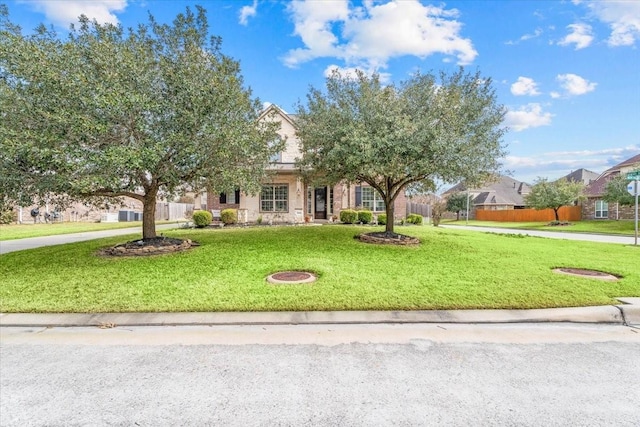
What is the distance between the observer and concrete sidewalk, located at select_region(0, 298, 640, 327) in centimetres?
455

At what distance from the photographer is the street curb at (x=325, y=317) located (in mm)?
4551

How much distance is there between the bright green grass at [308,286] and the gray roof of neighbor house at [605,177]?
26.5 m

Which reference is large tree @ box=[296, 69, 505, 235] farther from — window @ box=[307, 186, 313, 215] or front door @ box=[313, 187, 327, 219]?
front door @ box=[313, 187, 327, 219]

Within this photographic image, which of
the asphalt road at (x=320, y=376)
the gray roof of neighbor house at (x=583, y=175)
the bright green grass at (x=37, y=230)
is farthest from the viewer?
the gray roof of neighbor house at (x=583, y=175)

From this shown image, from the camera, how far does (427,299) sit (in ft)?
17.0

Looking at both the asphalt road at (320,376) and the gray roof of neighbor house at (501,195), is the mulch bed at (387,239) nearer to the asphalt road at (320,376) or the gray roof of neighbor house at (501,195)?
the asphalt road at (320,376)

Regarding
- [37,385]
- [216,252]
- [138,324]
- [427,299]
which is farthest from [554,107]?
[37,385]

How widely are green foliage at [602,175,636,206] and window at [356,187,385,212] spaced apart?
62.3ft

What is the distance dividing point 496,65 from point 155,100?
1101 cm

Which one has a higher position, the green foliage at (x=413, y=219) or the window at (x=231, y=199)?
the window at (x=231, y=199)

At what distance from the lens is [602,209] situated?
31.4 meters

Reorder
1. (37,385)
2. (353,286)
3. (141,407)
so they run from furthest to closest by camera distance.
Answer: (353,286) < (37,385) < (141,407)

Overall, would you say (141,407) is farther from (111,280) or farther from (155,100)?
(155,100)

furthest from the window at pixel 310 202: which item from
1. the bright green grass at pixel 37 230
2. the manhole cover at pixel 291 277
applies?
the manhole cover at pixel 291 277
